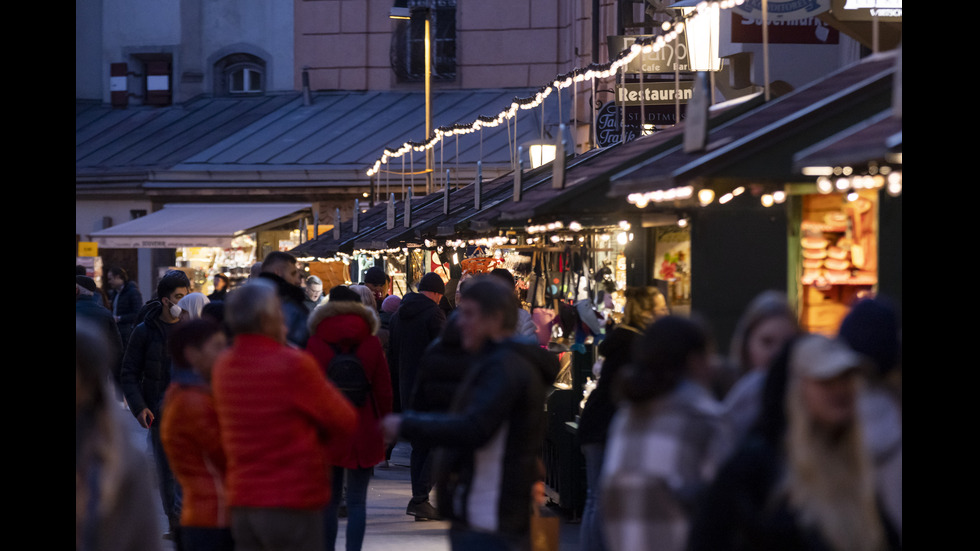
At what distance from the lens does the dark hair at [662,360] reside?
14.2 feet

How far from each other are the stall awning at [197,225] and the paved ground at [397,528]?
48.8 ft

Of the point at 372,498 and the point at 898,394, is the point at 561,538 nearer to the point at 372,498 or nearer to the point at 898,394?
the point at 372,498

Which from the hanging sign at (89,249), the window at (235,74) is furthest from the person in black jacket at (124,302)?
the window at (235,74)

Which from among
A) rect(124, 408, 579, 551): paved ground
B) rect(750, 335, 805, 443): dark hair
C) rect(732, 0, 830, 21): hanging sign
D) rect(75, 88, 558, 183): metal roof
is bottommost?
rect(124, 408, 579, 551): paved ground

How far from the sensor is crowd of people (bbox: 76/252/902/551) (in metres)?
3.81

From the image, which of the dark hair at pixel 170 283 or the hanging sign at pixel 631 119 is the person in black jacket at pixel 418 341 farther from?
the hanging sign at pixel 631 119

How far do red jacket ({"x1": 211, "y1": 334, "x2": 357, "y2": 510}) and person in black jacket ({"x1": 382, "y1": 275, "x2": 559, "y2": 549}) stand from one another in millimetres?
397

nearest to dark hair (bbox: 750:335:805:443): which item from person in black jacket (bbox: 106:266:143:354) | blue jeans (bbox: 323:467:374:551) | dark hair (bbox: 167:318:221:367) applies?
dark hair (bbox: 167:318:221:367)

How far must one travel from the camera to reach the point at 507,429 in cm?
525

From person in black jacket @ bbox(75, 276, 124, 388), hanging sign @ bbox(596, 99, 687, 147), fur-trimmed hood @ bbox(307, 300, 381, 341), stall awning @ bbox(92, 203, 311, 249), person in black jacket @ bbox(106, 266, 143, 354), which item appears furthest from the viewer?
stall awning @ bbox(92, 203, 311, 249)

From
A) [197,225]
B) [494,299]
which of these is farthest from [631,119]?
[197,225]

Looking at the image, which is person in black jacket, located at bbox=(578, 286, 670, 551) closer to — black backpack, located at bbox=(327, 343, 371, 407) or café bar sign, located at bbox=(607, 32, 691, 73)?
black backpack, located at bbox=(327, 343, 371, 407)
